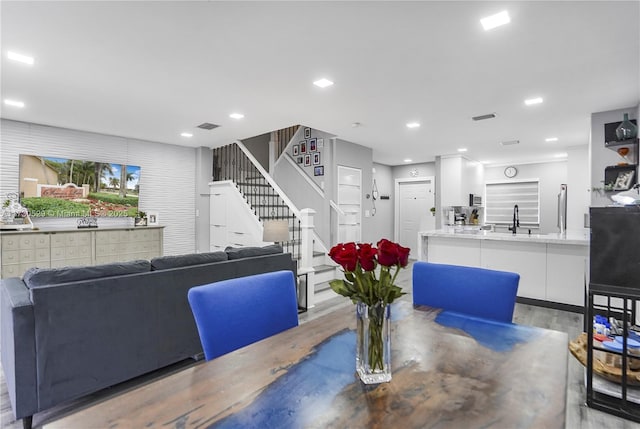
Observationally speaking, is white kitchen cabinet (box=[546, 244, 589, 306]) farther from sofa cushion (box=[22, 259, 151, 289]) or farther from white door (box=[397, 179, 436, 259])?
sofa cushion (box=[22, 259, 151, 289])

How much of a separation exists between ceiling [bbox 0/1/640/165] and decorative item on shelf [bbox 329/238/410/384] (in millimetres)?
1830

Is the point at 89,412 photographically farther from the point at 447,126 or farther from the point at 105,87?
the point at 447,126

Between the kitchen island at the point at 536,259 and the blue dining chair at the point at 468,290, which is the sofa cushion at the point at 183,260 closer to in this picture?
the blue dining chair at the point at 468,290

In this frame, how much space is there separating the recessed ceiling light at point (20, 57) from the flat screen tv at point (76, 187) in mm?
2733

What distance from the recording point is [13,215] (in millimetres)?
4633

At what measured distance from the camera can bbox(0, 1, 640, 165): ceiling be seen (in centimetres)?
220

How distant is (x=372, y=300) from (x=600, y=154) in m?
4.89

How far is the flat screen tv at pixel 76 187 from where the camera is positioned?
195 inches

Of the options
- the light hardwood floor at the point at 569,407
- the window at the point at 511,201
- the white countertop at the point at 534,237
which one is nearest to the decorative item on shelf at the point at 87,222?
the light hardwood floor at the point at 569,407

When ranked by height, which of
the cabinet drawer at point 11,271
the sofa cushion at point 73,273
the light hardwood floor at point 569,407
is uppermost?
the sofa cushion at point 73,273

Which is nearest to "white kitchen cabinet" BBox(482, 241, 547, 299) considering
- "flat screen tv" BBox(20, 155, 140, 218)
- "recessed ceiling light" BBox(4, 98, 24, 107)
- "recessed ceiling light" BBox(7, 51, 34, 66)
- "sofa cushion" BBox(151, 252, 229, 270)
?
"sofa cushion" BBox(151, 252, 229, 270)

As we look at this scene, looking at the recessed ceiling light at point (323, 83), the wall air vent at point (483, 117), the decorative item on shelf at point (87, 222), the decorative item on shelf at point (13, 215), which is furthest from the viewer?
the decorative item on shelf at point (87, 222)

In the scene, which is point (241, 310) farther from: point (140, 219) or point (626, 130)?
point (140, 219)

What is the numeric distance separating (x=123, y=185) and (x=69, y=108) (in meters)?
1.90
